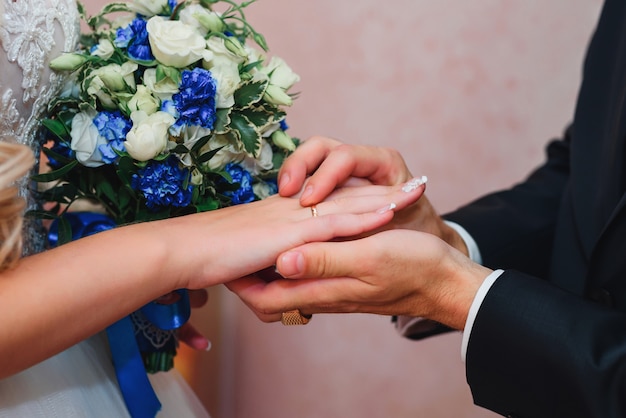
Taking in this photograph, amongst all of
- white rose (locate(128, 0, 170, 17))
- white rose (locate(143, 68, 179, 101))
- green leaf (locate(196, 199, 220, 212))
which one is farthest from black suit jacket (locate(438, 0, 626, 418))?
white rose (locate(128, 0, 170, 17))

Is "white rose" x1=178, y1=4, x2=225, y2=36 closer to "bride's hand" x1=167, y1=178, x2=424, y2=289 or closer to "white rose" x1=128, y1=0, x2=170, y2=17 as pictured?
"white rose" x1=128, y1=0, x2=170, y2=17

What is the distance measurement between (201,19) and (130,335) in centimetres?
49

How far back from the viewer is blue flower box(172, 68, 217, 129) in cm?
93

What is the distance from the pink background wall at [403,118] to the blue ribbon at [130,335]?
40.6 inches

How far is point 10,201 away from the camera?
80 cm

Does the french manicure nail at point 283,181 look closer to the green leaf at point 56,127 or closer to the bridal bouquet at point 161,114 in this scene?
the bridal bouquet at point 161,114

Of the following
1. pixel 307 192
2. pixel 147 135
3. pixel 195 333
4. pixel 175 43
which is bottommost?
pixel 195 333

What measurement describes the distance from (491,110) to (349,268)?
1228 mm

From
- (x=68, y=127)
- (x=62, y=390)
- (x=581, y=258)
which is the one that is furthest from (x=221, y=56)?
(x=581, y=258)

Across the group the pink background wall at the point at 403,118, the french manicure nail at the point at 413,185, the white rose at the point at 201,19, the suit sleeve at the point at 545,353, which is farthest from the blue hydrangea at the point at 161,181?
the pink background wall at the point at 403,118

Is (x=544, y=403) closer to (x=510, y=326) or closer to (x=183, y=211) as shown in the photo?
(x=510, y=326)

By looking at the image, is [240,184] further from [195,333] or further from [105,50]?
[195,333]

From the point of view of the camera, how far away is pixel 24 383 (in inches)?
35.9

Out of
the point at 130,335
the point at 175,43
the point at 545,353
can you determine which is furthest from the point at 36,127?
the point at 545,353
